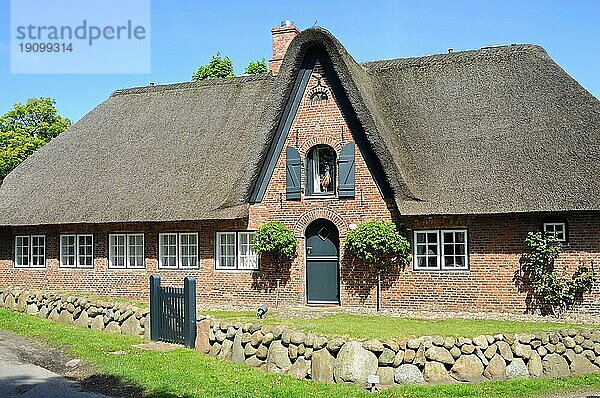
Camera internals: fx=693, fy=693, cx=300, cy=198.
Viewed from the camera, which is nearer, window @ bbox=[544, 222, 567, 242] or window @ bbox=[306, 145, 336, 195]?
window @ bbox=[544, 222, 567, 242]

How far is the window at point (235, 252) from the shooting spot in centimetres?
1959

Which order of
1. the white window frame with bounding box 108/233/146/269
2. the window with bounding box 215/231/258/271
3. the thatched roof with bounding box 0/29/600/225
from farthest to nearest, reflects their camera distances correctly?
the white window frame with bounding box 108/233/146/269 → the window with bounding box 215/231/258/271 → the thatched roof with bounding box 0/29/600/225

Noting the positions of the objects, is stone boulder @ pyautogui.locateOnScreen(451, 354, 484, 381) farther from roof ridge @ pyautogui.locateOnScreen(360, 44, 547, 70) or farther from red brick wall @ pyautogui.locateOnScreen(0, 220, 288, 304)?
roof ridge @ pyautogui.locateOnScreen(360, 44, 547, 70)

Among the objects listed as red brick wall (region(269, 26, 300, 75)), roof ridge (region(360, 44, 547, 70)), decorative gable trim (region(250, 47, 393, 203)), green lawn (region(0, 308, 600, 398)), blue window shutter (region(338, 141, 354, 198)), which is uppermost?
red brick wall (region(269, 26, 300, 75))

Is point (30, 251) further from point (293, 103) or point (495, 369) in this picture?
point (495, 369)

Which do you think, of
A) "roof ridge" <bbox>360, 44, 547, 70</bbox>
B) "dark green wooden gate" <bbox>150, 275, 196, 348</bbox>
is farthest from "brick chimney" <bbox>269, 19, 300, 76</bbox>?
"dark green wooden gate" <bbox>150, 275, 196, 348</bbox>

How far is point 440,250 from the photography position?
17672mm

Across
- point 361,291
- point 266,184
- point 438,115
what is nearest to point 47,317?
point 266,184

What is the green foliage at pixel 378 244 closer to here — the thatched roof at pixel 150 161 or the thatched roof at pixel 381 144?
the thatched roof at pixel 381 144

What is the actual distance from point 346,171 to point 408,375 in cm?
802

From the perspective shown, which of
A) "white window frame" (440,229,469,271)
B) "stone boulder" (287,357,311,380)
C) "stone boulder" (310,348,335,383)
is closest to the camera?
"stone boulder" (310,348,335,383)

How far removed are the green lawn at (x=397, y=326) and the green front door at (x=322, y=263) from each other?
1610mm

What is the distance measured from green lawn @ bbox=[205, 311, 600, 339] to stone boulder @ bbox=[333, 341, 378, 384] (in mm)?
591

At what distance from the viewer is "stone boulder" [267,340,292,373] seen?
12.3m
